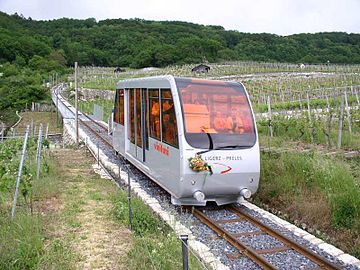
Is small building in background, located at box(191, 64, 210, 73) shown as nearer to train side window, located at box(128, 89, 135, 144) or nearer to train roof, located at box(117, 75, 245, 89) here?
train side window, located at box(128, 89, 135, 144)

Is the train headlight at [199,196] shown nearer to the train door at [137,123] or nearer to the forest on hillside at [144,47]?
the train door at [137,123]

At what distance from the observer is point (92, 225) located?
678 cm

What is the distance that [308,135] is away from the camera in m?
13.4

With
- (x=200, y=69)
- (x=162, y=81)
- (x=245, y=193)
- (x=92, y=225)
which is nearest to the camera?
→ (x=92, y=225)

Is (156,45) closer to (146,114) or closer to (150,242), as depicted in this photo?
(146,114)

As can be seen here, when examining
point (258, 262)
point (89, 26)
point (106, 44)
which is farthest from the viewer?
point (89, 26)

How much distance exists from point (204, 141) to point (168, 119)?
99cm

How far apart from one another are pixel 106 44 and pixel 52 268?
384 feet

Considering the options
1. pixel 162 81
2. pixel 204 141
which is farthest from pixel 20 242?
pixel 162 81

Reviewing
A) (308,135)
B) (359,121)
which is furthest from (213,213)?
(359,121)

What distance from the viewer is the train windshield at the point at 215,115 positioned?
786 centimetres

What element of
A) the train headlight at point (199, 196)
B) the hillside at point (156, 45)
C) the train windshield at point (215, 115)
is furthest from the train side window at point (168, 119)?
the hillside at point (156, 45)

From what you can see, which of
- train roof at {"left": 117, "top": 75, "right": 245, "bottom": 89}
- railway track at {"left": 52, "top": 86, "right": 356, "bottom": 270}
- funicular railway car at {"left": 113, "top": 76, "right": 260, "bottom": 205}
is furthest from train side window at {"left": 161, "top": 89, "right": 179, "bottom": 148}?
railway track at {"left": 52, "top": 86, "right": 356, "bottom": 270}

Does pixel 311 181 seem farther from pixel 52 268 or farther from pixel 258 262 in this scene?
pixel 52 268
